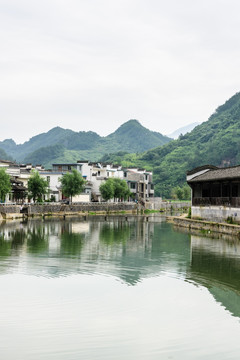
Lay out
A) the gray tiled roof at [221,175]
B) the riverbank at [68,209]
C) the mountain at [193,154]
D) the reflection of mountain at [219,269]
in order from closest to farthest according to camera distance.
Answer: the reflection of mountain at [219,269], the gray tiled roof at [221,175], the riverbank at [68,209], the mountain at [193,154]

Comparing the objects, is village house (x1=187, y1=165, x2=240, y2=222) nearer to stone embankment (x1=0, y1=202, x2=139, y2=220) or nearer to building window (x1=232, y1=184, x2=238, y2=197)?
building window (x1=232, y1=184, x2=238, y2=197)

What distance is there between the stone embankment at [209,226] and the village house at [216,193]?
1297 millimetres

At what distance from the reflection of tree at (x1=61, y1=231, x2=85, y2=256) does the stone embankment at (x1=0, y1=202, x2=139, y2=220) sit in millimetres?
23477

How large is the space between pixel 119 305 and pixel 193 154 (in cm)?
14496

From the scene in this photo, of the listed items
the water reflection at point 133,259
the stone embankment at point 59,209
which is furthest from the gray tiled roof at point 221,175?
the stone embankment at point 59,209

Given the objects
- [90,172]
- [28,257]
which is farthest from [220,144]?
[28,257]

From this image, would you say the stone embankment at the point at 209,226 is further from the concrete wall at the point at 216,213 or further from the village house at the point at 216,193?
the village house at the point at 216,193

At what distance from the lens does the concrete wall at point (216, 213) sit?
128 feet

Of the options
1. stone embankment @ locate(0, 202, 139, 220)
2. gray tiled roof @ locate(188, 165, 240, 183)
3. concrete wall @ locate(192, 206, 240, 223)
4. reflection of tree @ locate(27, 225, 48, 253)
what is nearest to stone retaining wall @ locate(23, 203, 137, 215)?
stone embankment @ locate(0, 202, 139, 220)

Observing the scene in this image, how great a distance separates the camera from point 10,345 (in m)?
11.1

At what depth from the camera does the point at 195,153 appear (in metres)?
157

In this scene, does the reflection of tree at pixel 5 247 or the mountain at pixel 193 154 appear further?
the mountain at pixel 193 154

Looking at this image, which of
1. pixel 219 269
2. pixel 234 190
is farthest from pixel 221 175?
pixel 219 269

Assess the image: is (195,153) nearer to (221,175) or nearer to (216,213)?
(221,175)
